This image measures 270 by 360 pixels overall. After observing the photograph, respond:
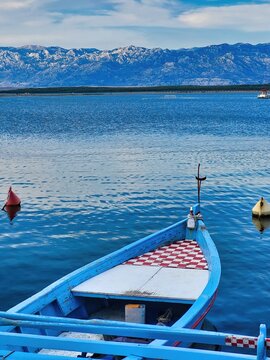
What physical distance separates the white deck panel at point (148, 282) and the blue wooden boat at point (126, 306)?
3 centimetres

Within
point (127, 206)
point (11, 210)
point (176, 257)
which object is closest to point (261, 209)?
point (127, 206)

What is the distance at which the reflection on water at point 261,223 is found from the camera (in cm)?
2991

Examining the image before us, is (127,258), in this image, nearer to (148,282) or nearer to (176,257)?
(176,257)

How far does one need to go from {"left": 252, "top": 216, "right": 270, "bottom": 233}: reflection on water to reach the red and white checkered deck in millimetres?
9321

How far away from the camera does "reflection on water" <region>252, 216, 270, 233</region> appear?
29913 mm

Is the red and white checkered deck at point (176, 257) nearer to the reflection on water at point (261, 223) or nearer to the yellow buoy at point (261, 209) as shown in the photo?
the reflection on water at point (261, 223)

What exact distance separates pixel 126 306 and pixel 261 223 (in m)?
17.5

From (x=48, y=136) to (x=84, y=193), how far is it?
4561 cm

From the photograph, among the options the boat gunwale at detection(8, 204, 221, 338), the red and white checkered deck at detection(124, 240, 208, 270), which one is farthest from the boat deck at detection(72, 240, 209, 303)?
the boat gunwale at detection(8, 204, 221, 338)

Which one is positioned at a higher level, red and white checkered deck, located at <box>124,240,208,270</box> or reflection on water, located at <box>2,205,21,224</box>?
red and white checkered deck, located at <box>124,240,208,270</box>

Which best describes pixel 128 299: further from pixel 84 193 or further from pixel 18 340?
pixel 84 193

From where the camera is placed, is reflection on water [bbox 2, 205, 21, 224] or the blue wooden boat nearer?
the blue wooden boat

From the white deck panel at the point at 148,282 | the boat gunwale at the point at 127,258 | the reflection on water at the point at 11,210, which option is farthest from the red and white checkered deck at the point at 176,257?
the reflection on water at the point at 11,210

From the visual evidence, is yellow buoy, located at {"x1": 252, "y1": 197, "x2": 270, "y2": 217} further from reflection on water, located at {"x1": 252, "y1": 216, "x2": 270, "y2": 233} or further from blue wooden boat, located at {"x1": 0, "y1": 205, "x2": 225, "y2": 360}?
blue wooden boat, located at {"x1": 0, "y1": 205, "x2": 225, "y2": 360}
